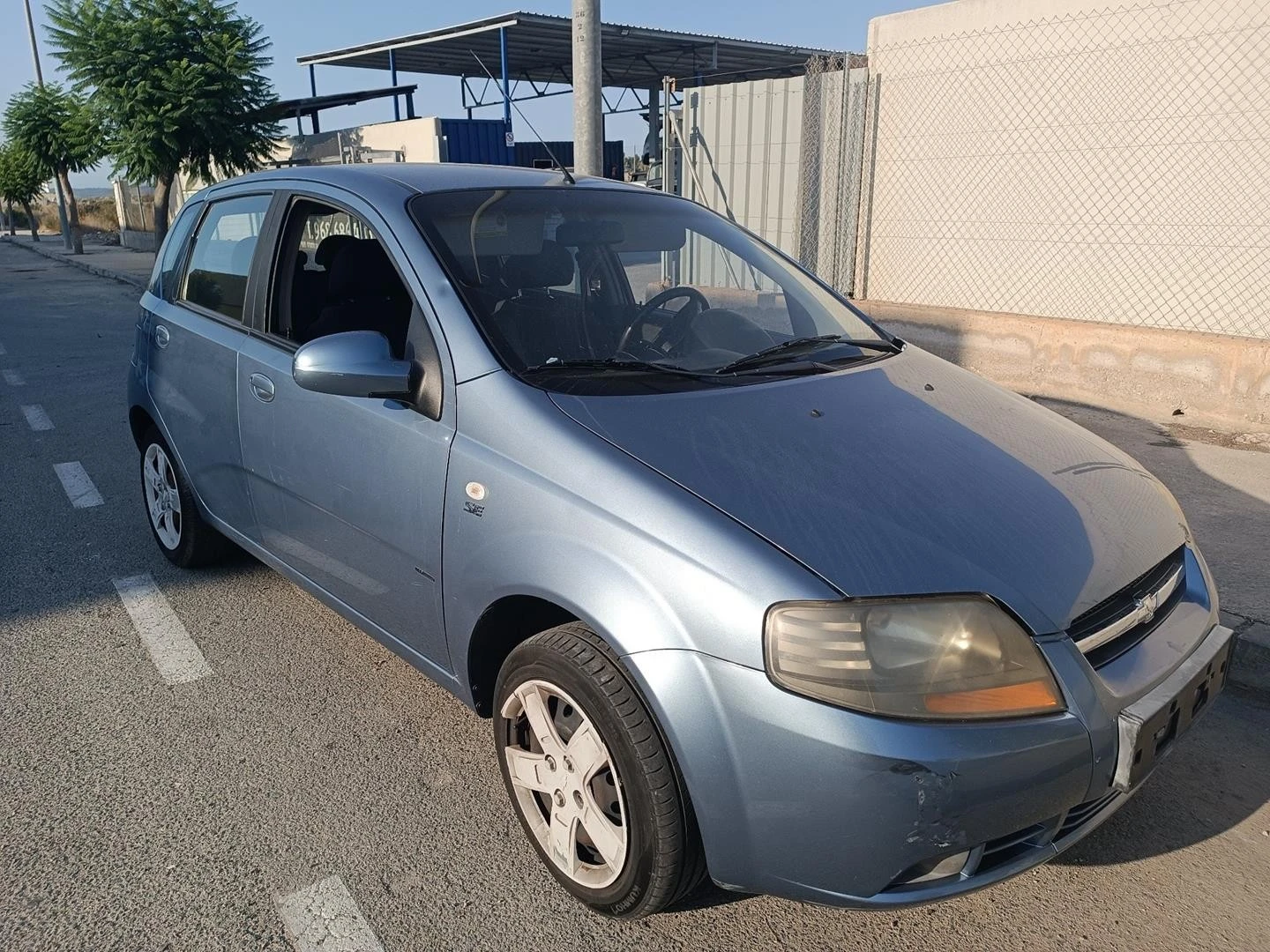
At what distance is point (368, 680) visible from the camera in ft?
11.5

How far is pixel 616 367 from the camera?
270 centimetres

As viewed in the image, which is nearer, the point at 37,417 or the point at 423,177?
the point at 423,177

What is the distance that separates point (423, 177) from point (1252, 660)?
329 centimetres

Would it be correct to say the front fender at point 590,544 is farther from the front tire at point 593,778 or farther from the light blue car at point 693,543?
the front tire at point 593,778

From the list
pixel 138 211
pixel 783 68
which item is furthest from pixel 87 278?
pixel 783 68

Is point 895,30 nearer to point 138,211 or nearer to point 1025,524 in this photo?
point 1025,524

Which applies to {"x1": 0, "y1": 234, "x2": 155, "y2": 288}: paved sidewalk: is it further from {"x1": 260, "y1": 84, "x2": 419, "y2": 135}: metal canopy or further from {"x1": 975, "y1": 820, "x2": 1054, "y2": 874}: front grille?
{"x1": 975, "y1": 820, "x2": 1054, "y2": 874}: front grille

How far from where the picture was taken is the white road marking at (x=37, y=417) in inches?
287

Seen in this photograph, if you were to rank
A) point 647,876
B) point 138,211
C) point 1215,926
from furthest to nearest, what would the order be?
point 138,211
point 1215,926
point 647,876

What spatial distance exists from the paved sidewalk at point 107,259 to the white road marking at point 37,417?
10472 millimetres

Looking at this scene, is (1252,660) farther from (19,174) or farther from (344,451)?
(19,174)

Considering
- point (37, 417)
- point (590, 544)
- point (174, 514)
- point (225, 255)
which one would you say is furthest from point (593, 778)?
point (37, 417)

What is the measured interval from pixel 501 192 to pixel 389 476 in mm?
1062

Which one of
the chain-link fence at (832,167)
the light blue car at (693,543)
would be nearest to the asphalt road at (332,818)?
the light blue car at (693,543)
